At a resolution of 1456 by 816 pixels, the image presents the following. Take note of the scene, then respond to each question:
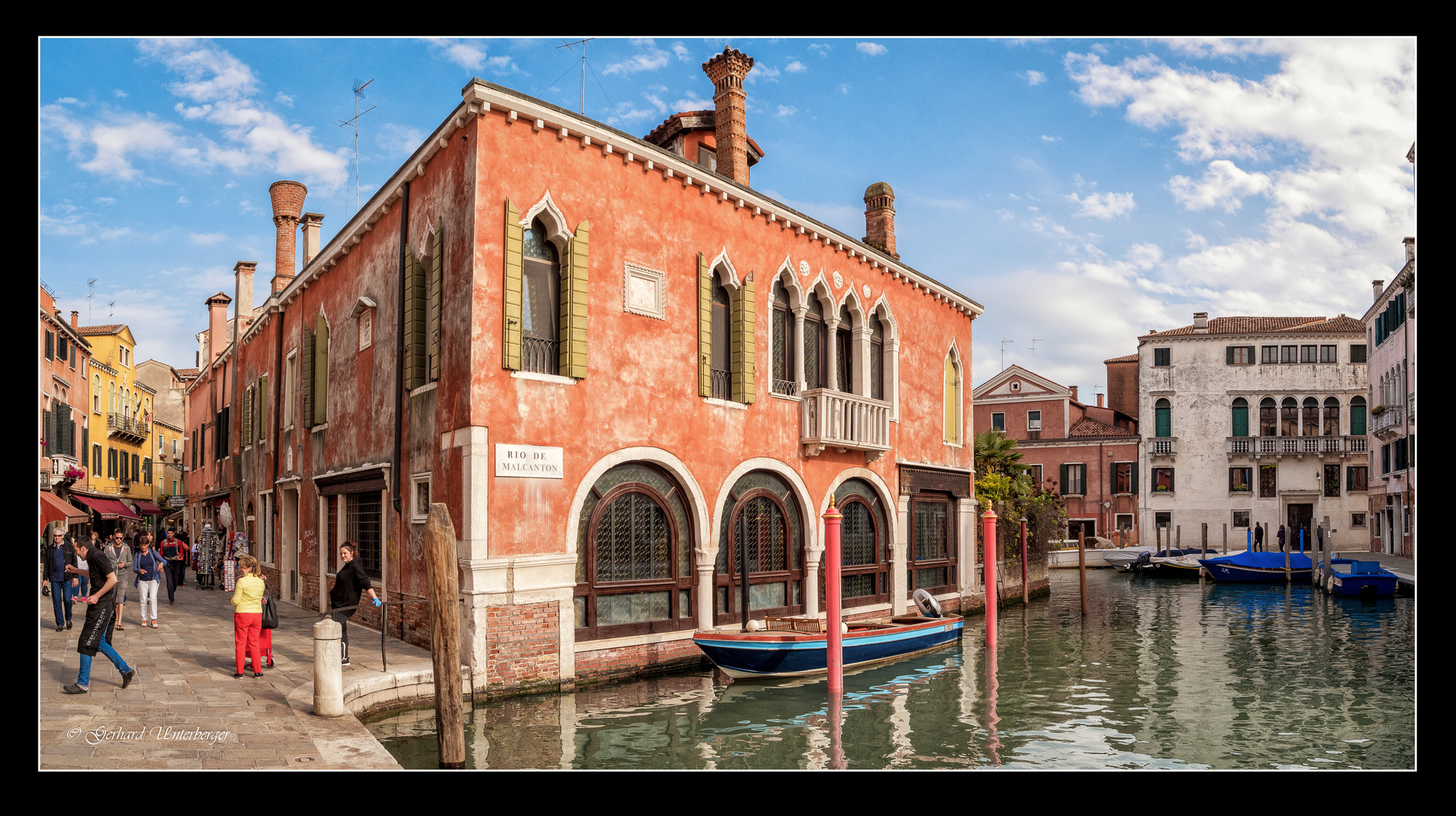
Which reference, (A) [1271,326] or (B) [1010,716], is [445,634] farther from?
(A) [1271,326]

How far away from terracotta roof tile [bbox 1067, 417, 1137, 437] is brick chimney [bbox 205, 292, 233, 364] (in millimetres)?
31375

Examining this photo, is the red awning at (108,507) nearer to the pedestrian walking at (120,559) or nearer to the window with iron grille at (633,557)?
the pedestrian walking at (120,559)

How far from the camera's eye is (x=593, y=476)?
37.7ft

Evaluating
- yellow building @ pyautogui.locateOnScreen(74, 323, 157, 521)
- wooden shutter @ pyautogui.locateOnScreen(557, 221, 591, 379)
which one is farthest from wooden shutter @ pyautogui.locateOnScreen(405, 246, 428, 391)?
yellow building @ pyautogui.locateOnScreen(74, 323, 157, 521)

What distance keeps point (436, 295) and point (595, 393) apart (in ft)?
6.93

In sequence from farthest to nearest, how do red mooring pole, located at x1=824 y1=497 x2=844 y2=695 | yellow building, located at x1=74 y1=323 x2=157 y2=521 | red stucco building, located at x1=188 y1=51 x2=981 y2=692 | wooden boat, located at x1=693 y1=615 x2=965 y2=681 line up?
yellow building, located at x1=74 y1=323 x2=157 y2=521 → wooden boat, located at x1=693 y1=615 x2=965 y2=681 → red mooring pole, located at x1=824 y1=497 x2=844 y2=695 → red stucco building, located at x1=188 y1=51 x2=981 y2=692

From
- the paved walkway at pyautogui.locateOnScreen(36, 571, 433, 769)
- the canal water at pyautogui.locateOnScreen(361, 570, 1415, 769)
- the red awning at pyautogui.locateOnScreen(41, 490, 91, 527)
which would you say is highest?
the red awning at pyautogui.locateOnScreen(41, 490, 91, 527)

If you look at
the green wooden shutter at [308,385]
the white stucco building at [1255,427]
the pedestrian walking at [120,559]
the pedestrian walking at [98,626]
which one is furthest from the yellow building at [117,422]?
the white stucco building at [1255,427]

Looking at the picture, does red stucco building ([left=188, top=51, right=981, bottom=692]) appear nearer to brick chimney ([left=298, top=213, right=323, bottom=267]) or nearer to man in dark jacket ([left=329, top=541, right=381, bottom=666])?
man in dark jacket ([left=329, top=541, right=381, bottom=666])

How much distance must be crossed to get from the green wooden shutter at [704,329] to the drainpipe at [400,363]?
143 inches

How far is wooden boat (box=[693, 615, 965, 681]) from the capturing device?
1167 cm

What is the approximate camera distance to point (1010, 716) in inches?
429
